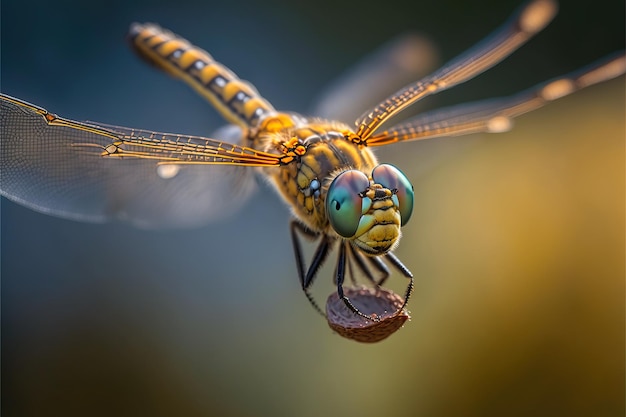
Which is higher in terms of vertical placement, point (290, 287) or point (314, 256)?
point (290, 287)

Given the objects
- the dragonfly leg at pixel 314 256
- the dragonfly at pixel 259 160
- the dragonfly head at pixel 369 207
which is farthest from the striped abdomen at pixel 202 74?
the dragonfly head at pixel 369 207

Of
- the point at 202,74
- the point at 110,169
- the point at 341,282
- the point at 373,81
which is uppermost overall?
the point at 373,81

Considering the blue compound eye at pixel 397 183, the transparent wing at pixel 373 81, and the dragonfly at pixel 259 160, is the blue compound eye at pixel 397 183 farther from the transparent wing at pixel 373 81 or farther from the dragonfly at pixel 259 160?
the transparent wing at pixel 373 81

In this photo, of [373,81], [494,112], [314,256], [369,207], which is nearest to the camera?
[369,207]

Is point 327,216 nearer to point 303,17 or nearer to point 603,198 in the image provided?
point 603,198

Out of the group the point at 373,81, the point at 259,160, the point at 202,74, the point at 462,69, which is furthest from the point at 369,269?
the point at 373,81

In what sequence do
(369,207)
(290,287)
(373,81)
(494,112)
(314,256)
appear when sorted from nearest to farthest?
(369,207), (314,256), (494,112), (373,81), (290,287)

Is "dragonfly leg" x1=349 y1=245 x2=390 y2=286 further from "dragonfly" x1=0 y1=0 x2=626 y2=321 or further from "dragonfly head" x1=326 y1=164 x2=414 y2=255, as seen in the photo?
"dragonfly head" x1=326 y1=164 x2=414 y2=255

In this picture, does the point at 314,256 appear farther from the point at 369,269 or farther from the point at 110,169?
the point at 110,169
